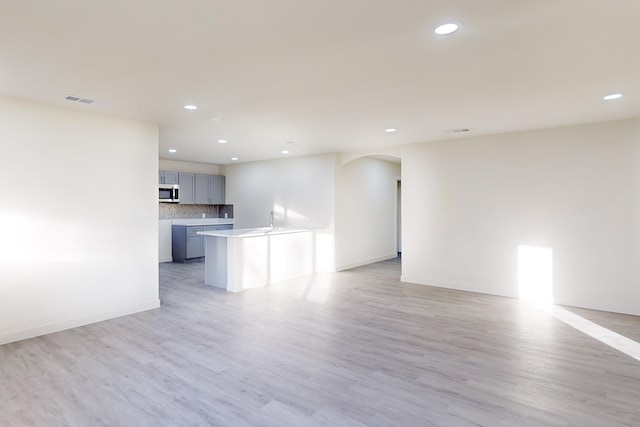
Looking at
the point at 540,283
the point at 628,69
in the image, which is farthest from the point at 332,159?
the point at 628,69

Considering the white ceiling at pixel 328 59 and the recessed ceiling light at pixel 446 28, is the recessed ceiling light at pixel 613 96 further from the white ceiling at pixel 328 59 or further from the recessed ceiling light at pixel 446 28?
the recessed ceiling light at pixel 446 28

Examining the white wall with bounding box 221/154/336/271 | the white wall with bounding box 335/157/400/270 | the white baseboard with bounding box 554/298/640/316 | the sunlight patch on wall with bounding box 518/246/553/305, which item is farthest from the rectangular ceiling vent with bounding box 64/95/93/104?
the white baseboard with bounding box 554/298/640/316

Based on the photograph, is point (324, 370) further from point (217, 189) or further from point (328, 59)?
point (217, 189)

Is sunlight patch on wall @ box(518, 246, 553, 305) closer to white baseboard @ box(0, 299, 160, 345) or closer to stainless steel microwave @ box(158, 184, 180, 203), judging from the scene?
white baseboard @ box(0, 299, 160, 345)

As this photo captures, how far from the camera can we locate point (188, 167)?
31.0 ft

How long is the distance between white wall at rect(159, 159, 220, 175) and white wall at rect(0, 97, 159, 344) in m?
4.27

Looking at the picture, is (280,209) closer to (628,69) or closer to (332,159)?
(332,159)

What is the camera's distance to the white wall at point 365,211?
25.5 ft

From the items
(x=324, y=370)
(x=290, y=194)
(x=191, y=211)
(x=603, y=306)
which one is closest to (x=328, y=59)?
(x=324, y=370)

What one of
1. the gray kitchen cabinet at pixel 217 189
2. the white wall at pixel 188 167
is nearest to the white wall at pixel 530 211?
the gray kitchen cabinet at pixel 217 189

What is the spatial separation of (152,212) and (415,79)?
12.3ft

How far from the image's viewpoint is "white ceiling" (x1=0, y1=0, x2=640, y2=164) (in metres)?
2.13

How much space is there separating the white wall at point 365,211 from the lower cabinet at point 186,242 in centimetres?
362

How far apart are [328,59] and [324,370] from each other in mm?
2566
